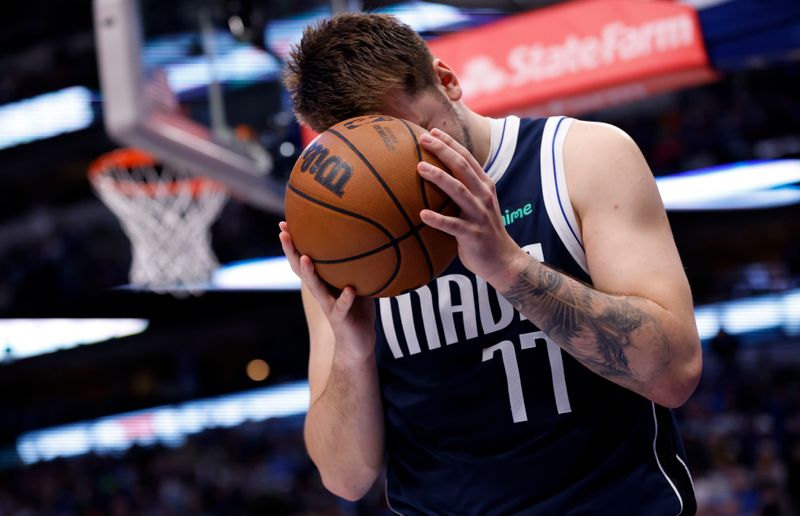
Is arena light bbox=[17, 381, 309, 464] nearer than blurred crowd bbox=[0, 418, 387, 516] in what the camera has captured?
No

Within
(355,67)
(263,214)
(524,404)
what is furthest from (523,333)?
(263,214)

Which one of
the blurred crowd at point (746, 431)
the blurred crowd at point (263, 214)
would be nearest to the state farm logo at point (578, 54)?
the blurred crowd at point (746, 431)

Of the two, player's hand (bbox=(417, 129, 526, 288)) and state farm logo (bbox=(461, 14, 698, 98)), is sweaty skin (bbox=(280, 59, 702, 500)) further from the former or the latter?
state farm logo (bbox=(461, 14, 698, 98))

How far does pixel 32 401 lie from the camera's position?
62.9ft

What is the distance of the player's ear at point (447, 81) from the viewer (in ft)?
6.59

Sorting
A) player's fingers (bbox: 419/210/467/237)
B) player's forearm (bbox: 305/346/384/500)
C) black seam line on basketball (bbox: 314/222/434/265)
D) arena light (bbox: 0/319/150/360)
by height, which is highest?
player's fingers (bbox: 419/210/467/237)

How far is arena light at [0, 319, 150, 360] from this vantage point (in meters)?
15.5

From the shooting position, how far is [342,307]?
1812mm

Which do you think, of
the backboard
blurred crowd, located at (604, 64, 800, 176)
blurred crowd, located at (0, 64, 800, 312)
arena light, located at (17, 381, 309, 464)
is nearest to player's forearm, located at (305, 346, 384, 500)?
the backboard

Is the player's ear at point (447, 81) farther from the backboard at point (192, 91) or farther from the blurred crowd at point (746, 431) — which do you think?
the blurred crowd at point (746, 431)

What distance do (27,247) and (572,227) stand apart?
1892 cm

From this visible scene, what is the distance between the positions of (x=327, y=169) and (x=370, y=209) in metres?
0.12

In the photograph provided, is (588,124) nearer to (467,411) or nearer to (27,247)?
(467,411)

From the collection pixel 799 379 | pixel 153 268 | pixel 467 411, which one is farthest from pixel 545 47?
pixel 799 379
